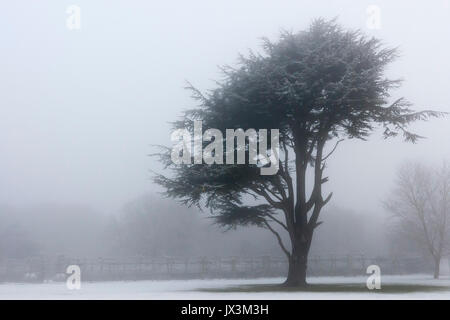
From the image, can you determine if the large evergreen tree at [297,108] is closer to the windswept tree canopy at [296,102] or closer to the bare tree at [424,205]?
the windswept tree canopy at [296,102]

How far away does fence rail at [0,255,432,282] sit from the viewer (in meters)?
34.0

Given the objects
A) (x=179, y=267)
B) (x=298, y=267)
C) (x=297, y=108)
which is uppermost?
(x=297, y=108)

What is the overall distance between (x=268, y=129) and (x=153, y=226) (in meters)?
30.2

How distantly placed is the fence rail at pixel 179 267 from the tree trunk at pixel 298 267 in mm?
12733

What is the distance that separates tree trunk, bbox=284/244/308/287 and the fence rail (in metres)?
12.7

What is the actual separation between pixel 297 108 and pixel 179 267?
702 inches

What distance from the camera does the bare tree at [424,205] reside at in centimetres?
3631

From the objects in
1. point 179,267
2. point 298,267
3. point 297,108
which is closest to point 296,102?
point 297,108

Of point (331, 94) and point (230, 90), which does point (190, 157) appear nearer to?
point (230, 90)

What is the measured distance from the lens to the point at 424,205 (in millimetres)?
37188

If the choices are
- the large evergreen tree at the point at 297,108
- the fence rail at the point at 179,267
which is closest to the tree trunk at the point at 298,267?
the large evergreen tree at the point at 297,108

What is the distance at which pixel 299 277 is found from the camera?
23406 millimetres

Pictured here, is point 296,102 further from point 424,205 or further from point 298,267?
point 424,205
